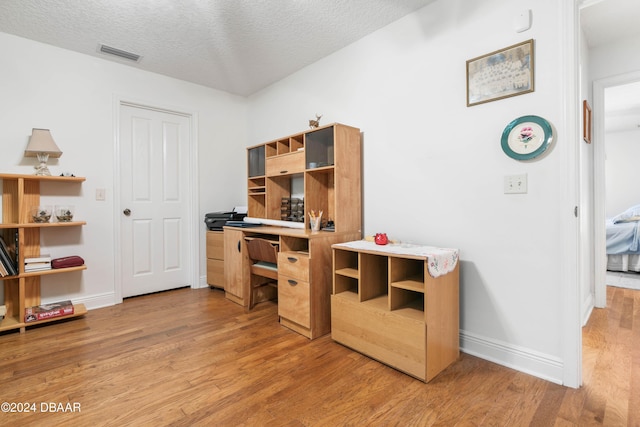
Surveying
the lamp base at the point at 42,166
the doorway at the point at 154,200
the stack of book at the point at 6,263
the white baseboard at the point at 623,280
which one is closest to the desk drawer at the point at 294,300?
the doorway at the point at 154,200

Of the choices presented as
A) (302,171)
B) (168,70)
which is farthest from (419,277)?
(168,70)

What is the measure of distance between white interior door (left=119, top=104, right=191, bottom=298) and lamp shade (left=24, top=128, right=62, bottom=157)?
0.62 m

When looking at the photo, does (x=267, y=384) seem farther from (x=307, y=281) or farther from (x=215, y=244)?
(x=215, y=244)

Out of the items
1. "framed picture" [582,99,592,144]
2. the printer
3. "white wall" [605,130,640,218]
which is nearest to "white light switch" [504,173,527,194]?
"framed picture" [582,99,592,144]

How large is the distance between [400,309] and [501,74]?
5.07 ft

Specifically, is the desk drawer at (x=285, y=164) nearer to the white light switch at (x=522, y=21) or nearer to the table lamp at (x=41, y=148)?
the white light switch at (x=522, y=21)

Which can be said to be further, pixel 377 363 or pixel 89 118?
pixel 89 118

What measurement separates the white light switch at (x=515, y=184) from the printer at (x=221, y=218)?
2.62 meters

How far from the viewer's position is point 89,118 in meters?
2.92

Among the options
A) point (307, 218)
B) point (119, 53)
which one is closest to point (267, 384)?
point (307, 218)

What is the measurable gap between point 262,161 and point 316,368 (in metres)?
2.13

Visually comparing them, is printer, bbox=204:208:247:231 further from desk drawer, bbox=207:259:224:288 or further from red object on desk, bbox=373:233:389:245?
red object on desk, bbox=373:233:389:245

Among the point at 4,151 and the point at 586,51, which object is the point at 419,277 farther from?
the point at 4,151

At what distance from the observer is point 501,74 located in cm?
182
